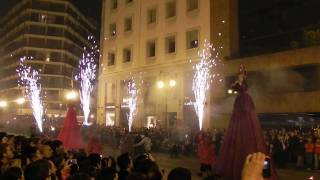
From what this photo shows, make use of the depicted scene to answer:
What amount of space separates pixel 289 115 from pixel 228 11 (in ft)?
34.1

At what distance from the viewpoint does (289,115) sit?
27328 millimetres

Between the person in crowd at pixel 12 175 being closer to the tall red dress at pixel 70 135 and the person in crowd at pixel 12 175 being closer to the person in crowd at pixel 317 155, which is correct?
the tall red dress at pixel 70 135

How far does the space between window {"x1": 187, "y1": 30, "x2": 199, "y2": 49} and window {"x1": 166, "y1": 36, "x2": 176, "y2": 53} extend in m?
2.00

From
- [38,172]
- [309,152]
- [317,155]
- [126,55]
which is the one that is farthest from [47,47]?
[38,172]

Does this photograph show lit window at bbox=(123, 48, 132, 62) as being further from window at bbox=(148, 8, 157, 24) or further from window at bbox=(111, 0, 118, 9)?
window at bbox=(111, 0, 118, 9)

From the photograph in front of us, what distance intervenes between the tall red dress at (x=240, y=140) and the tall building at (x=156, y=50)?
20432mm

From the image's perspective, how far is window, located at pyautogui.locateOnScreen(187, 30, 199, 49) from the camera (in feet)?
117

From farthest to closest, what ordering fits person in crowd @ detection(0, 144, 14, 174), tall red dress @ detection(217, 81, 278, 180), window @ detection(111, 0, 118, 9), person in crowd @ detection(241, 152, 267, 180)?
1. window @ detection(111, 0, 118, 9)
2. tall red dress @ detection(217, 81, 278, 180)
3. person in crowd @ detection(0, 144, 14, 174)
4. person in crowd @ detection(241, 152, 267, 180)

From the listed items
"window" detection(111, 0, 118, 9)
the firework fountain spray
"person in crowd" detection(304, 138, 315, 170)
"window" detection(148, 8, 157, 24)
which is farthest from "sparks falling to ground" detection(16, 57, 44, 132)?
"person in crowd" detection(304, 138, 315, 170)

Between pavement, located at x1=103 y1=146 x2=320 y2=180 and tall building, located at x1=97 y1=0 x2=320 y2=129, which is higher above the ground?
tall building, located at x1=97 y1=0 x2=320 y2=129

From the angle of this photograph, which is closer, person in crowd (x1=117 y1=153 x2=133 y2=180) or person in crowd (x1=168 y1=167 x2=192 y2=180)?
person in crowd (x1=168 y1=167 x2=192 y2=180)

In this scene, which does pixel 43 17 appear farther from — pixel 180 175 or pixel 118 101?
pixel 180 175

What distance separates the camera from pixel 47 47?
88.9m

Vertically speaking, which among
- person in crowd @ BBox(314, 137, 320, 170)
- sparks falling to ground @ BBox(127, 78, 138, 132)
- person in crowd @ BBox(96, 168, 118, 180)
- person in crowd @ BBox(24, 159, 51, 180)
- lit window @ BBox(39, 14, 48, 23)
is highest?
lit window @ BBox(39, 14, 48, 23)
